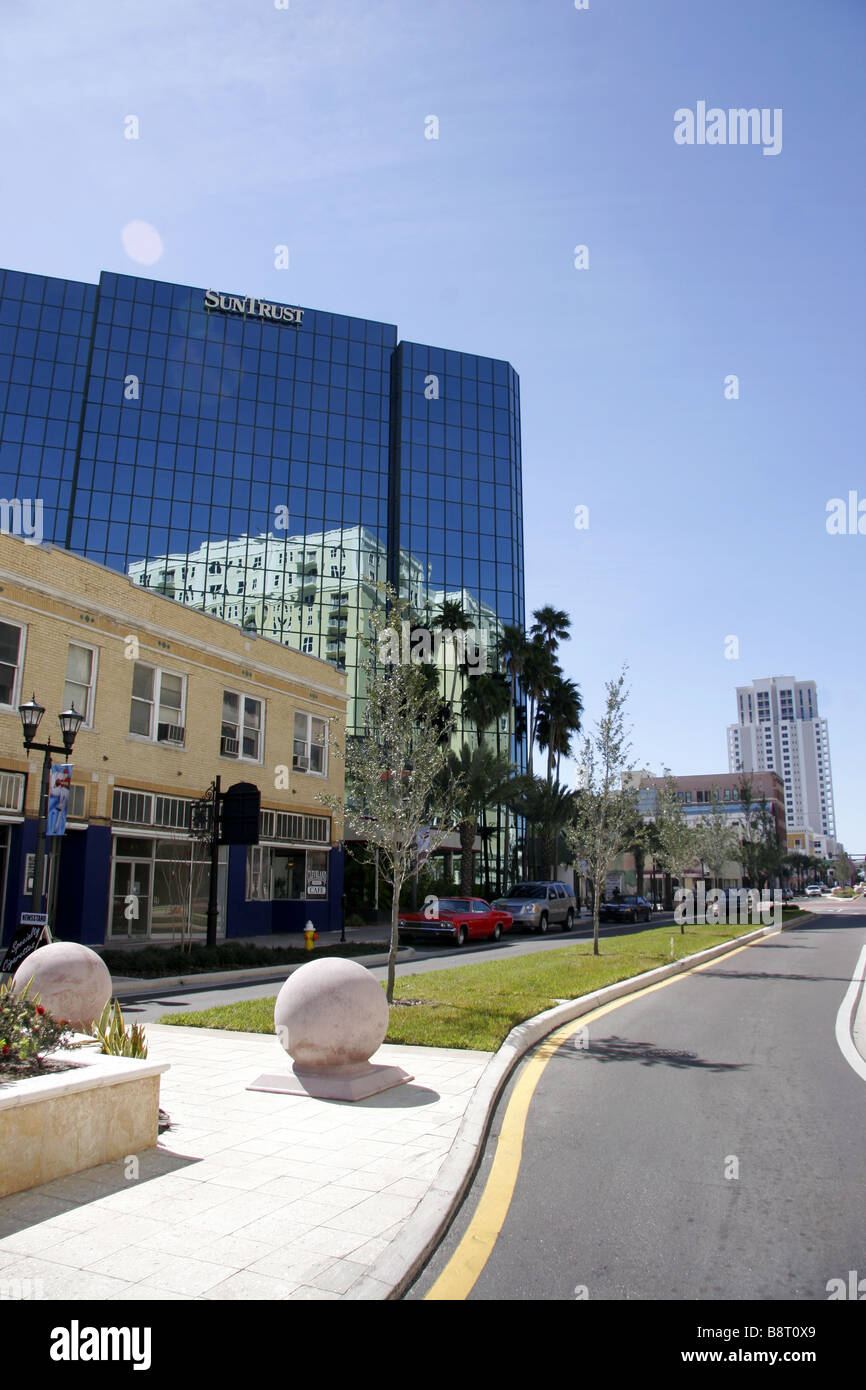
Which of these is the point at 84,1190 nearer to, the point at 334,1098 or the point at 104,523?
the point at 334,1098

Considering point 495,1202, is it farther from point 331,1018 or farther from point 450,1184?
point 331,1018

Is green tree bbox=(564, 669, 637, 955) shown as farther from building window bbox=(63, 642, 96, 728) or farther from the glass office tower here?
the glass office tower

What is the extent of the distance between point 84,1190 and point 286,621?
55197 mm

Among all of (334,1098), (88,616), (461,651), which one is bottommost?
(334,1098)

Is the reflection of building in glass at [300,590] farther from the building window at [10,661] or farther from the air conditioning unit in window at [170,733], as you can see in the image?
the building window at [10,661]

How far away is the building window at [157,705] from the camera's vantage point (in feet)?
79.5

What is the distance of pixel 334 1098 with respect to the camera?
7305 mm

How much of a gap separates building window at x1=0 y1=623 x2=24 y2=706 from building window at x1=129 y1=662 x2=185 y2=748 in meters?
3.62

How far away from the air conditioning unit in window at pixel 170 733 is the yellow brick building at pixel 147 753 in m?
0.04

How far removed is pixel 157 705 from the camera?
24766mm

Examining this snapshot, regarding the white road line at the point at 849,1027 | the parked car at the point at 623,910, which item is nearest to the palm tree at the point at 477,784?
the parked car at the point at 623,910
